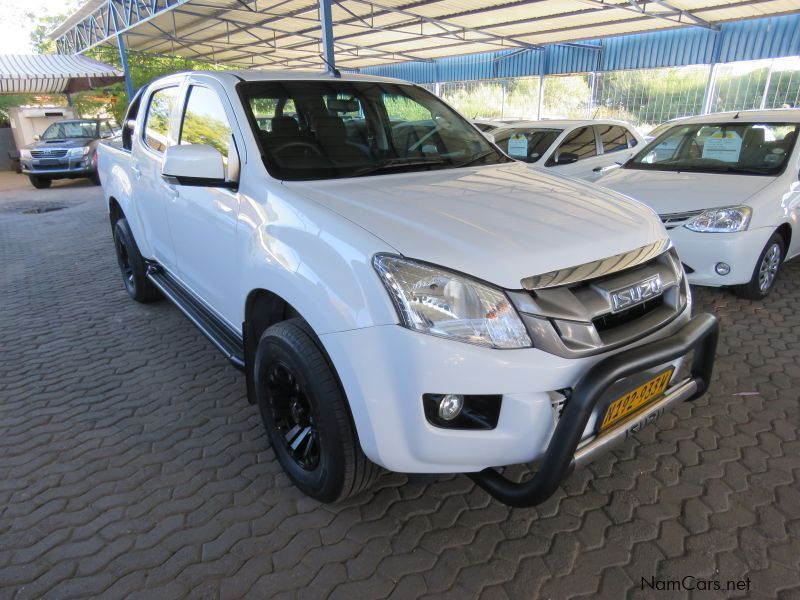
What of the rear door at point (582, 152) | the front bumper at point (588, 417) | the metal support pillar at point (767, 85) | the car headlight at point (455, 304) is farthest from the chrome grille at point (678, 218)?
the metal support pillar at point (767, 85)

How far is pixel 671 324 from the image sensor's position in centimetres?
208

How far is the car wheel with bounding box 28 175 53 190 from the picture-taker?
553 inches

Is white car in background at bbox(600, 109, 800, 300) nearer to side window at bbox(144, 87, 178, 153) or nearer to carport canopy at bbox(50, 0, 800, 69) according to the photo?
side window at bbox(144, 87, 178, 153)

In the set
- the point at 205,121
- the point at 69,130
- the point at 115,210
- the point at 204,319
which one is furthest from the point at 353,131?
the point at 69,130

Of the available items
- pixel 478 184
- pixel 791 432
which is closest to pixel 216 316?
pixel 478 184

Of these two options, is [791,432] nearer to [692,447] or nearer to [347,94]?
[692,447]

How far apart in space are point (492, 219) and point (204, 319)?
1987 millimetres

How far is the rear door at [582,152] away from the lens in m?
7.18

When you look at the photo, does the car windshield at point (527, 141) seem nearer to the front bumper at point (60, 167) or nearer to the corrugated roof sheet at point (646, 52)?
the corrugated roof sheet at point (646, 52)

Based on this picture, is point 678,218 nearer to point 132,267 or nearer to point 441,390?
point 441,390

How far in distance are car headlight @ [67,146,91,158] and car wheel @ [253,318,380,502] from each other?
46.9 ft

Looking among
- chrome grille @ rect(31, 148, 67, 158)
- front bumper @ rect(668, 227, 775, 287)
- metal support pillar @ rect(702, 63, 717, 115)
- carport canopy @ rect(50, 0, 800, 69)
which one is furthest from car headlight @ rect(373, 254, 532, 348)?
metal support pillar @ rect(702, 63, 717, 115)

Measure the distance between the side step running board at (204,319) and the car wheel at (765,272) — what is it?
4152mm

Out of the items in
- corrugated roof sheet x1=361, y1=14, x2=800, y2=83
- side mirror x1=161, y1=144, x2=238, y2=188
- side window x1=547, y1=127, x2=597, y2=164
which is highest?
corrugated roof sheet x1=361, y1=14, x2=800, y2=83
